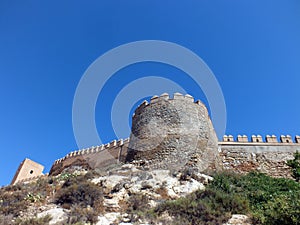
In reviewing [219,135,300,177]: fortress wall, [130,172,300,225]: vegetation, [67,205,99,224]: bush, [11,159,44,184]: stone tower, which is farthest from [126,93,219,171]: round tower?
[11,159,44,184]: stone tower

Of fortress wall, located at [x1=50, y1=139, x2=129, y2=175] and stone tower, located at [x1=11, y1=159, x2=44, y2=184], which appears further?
stone tower, located at [x1=11, y1=159, x2=44, y2=184]

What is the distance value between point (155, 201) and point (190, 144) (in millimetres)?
4790

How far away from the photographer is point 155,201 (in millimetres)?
9422

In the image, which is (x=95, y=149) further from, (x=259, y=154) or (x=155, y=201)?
(x=155, y=201)

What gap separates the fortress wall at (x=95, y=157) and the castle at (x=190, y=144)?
4918 millimetres

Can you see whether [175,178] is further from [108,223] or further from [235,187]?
[108,223]

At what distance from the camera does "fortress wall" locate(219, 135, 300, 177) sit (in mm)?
15680

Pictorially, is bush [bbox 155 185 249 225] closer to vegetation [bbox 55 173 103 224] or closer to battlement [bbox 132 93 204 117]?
vegetation [bbox 55 173 103 224]

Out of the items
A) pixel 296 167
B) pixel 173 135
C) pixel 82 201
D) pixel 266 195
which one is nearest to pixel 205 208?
pixel 266 195

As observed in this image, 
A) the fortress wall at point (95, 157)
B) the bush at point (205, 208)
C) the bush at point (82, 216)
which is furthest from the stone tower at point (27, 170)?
the bush at point (205, 208)

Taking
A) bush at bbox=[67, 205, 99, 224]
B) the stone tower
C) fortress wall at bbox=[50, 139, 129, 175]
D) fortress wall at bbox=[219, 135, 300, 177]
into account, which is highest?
the stone tower

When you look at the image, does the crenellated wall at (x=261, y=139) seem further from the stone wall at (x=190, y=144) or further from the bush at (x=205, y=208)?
the bush at (x=205, y=208)

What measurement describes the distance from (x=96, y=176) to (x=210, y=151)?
649 cm

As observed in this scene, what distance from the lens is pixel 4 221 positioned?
800cm
